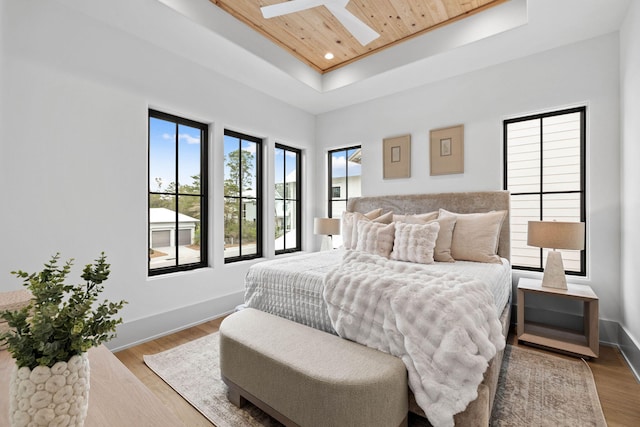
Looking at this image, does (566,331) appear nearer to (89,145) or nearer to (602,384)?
(602,384)

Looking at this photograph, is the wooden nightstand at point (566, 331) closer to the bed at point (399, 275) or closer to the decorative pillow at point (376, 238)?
the bed at point (399, 275)

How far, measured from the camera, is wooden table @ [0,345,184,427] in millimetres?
767

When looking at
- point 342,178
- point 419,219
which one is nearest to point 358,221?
point 419,219

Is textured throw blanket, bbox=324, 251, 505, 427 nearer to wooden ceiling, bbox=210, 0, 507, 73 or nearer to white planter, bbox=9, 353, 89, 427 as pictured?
white planter, bbox=9, 353, 89, 427

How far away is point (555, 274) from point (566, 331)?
59 cm

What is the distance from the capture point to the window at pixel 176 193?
9.53ft

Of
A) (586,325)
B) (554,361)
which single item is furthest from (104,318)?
(586,325)

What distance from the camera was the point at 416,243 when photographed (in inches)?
102

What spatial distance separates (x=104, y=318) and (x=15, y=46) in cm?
248

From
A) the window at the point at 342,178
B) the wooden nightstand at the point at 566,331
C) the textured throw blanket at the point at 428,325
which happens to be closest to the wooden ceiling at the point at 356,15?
the window at the point at 342,178

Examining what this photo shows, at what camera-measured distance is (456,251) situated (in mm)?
2688

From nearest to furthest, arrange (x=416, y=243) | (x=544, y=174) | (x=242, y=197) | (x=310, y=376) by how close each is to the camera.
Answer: (x=310, y=376), (x=416, y=243), (x=544, y=174), (x=242, y=197)

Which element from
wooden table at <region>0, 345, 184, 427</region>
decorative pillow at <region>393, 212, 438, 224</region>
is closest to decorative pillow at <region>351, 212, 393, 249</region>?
decorative pillow at <region>393, 212, 438, 224</region>

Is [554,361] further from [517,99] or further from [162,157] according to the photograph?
[162,157]
